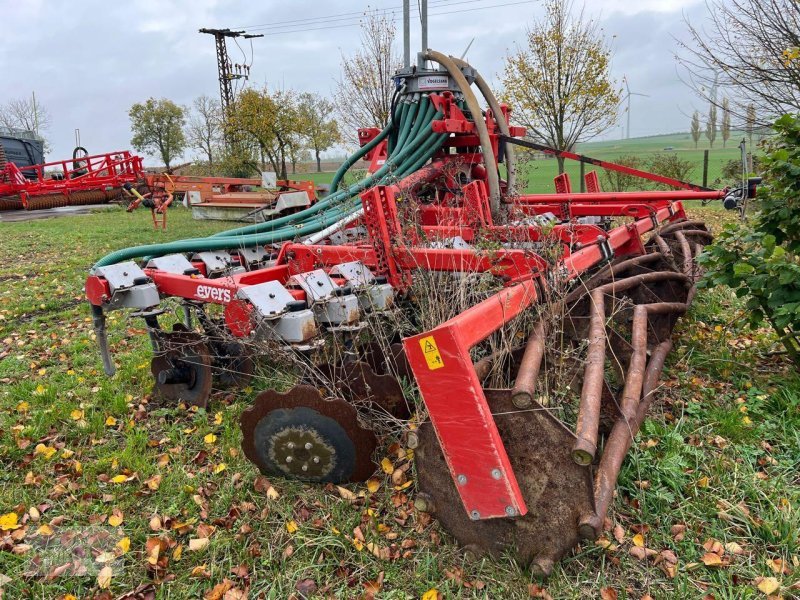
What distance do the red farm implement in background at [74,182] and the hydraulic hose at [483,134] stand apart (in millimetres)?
14871

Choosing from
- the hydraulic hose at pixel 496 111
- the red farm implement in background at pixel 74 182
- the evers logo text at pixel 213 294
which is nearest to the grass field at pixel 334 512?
the evers logo text at pixel 213 294


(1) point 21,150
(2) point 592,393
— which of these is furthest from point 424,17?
(1) point 21,150

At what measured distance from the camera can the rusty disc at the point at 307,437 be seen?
272 centimetres

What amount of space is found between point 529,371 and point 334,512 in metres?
1.16

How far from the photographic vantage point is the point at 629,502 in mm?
2662

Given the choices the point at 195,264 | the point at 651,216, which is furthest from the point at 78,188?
the point at 651,216

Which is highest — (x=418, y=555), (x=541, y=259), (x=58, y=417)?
(x=541, y=259)

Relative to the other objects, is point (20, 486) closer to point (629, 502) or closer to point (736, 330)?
point (629, 502)

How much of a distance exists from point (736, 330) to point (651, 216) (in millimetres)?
1144

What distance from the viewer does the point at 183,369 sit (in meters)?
3.84

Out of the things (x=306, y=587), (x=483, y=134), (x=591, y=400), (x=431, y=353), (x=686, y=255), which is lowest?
(x=306, y=587)

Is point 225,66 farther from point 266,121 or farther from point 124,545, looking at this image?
point 124,545

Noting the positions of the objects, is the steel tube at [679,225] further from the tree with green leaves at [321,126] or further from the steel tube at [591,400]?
the tree with green leaves at [321,126]

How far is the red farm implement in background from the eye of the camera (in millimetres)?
17188
